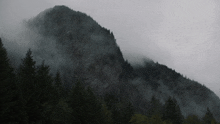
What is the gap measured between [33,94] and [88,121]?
9377 mm

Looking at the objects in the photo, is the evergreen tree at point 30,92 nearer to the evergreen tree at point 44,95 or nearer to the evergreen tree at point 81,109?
the evergreen tree at point 44,95

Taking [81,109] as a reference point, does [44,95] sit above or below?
above

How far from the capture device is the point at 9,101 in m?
13.2

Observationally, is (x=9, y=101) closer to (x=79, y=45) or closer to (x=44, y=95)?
(x=44, y=95)

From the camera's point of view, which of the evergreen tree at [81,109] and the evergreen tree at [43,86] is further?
the evergreen tree at [81,109]

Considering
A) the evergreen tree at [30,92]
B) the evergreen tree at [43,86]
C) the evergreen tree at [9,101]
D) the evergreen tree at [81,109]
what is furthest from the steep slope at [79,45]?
the evergreen tree at [9,101]

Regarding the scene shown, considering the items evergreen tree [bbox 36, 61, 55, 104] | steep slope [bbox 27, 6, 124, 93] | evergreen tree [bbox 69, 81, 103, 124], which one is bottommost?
evergreen tree [bbox 69, 81, 103, 124]

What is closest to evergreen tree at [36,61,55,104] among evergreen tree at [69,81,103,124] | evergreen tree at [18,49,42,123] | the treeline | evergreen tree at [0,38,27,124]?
the treeline

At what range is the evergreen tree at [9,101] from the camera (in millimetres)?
12438

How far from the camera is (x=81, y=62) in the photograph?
144m

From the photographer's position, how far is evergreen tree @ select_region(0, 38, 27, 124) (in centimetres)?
1244

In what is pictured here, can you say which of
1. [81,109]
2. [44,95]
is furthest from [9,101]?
[81,109]

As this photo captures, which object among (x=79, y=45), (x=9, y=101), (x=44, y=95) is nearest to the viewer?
(x=9, y=101)

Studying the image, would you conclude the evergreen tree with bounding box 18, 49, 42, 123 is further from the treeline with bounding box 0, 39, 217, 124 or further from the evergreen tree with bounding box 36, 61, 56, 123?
the evergreen tree with bounding box 36, 61, 56, 123
